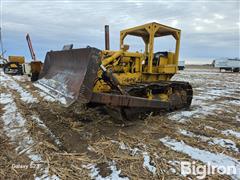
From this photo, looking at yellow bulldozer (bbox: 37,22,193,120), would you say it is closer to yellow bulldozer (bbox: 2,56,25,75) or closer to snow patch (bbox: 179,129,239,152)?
snow patch (bbox: 179,129,239,152)

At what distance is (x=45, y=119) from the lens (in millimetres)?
5527

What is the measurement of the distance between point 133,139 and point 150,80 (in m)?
2.54

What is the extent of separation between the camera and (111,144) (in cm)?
390

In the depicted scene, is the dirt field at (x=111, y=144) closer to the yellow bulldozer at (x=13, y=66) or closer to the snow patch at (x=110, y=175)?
the snow patch at (x=110, y=175)

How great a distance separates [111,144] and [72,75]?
5.77 feet

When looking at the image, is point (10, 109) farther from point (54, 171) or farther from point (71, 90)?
point (54, 171)

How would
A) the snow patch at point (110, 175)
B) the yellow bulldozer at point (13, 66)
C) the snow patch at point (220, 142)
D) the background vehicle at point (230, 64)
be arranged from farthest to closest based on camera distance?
1. the background vehicle at point (230, 64)
2. the yellow bulldozer at point (13, 66)
3. the snow patch at point (220, 142)
4. the snow patch at point (110, 175)

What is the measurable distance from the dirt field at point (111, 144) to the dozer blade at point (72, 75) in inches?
34.3

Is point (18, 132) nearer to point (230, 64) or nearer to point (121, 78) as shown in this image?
point (121, 78)

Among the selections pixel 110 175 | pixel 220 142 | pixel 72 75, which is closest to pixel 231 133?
pixel 220 142

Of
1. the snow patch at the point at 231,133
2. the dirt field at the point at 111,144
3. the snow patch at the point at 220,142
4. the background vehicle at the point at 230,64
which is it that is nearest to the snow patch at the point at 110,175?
the dirt field at the point at 111,144

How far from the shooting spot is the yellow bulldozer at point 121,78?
4070 mm

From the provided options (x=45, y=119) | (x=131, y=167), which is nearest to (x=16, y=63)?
(x=45, y=119)

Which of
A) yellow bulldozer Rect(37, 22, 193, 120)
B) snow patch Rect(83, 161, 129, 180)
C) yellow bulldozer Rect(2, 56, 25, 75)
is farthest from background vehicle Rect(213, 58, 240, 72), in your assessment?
snow patch Rect(83, 161, 129, 180)
